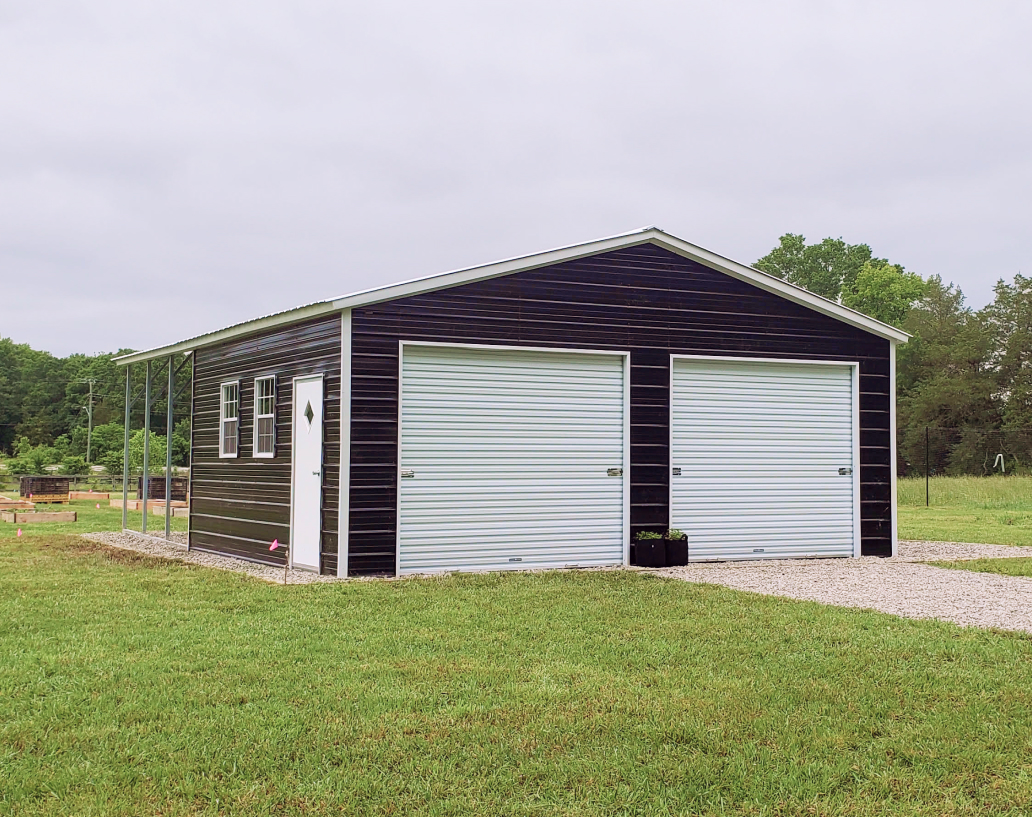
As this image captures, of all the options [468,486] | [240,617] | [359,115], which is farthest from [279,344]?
[359,115]

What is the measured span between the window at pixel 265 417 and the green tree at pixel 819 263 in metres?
48.2

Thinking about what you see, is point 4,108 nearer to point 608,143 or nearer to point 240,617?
point 608,143

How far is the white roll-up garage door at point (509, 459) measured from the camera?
11.3m

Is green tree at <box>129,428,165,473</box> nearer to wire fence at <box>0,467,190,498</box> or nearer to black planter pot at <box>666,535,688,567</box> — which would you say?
wire fence at <box>0,467,190,498</box>

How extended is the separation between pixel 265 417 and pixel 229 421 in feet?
4.32

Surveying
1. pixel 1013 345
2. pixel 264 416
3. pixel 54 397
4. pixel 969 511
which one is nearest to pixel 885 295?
pixel 1013 345

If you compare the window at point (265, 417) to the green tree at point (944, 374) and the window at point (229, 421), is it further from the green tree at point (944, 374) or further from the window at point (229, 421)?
the green tree at point (944, 374)

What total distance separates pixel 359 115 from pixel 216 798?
16.6 metres

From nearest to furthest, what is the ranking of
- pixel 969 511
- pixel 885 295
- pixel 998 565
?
pixel 998 565 < pixel 969 511 < pixel 885 295

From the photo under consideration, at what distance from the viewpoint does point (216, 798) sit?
4000 millimetres

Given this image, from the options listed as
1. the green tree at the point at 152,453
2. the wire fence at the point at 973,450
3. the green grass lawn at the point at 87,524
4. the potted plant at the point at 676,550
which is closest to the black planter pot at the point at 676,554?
the potted plant at the point at 676,550

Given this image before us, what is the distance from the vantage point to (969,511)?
23.0 metres

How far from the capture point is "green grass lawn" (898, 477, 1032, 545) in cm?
1681

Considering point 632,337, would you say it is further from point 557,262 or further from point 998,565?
point 998,565
